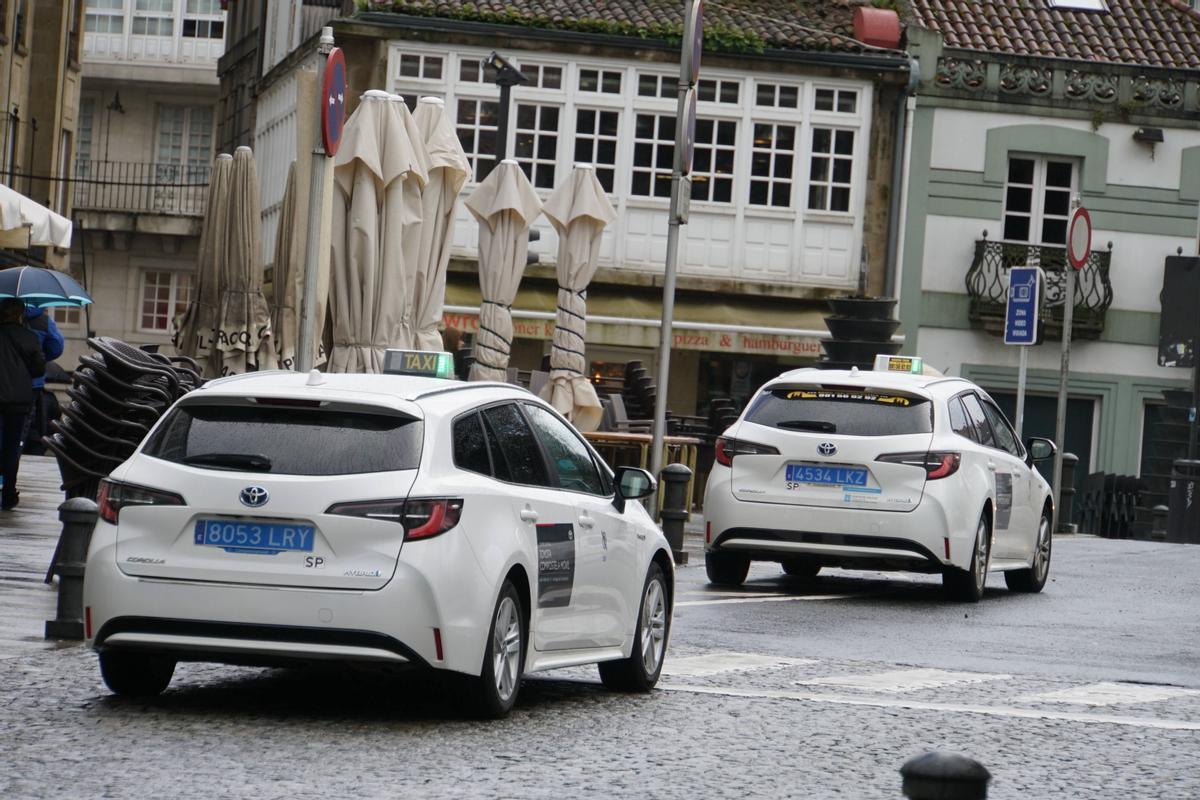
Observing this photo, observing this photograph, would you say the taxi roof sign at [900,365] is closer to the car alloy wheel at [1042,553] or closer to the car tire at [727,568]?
the car alloy wheel at [1042,553]

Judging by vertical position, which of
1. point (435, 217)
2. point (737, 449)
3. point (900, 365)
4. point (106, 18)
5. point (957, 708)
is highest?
point (106, 18)

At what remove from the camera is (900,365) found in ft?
60.4

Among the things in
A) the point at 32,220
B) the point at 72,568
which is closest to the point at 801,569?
the point at 72,568

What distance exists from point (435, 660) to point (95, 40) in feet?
197

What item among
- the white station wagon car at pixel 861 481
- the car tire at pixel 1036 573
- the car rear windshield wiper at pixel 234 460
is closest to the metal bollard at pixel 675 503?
the white station wagon car at pixel 861 481

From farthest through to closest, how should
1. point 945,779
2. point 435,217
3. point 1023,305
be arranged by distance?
point 1023,305, point 435,217, point 945,779

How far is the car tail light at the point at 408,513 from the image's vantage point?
8.46 meters

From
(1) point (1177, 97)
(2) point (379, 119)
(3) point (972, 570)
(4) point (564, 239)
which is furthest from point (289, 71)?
(3) point (972, 570)

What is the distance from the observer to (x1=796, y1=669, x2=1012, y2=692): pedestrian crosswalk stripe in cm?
1082

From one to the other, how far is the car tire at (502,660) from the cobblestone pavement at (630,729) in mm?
108

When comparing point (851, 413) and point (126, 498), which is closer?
point (126, 498)

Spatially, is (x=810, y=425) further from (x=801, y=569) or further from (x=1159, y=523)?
(x=1159, y=523)

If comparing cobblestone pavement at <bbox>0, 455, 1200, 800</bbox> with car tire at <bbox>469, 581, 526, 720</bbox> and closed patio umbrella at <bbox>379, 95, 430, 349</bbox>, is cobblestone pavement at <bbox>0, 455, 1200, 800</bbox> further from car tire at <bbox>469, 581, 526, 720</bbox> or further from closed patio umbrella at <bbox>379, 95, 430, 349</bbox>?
closed patio umbrella at <bbox>379, 95, 430, 349</bbox>

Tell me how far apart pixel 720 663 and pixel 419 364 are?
2554mm
